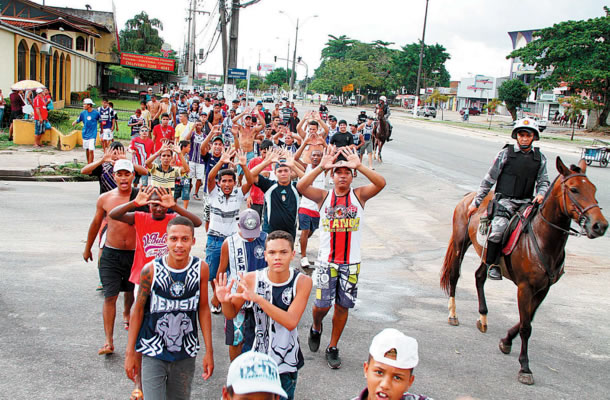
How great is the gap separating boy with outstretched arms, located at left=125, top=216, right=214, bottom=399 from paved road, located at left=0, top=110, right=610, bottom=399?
0.97m

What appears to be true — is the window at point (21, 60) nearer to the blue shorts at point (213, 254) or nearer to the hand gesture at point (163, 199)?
the blue shorts at point (213, 254)

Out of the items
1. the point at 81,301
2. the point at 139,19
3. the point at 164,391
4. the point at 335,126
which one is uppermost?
the point at 139,19

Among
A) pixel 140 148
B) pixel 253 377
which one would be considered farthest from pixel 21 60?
pixel 253 377

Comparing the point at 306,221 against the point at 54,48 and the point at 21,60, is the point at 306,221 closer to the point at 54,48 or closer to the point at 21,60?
the point at 21,60

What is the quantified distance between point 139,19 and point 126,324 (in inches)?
2977

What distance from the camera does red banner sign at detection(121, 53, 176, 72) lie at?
52.0 m

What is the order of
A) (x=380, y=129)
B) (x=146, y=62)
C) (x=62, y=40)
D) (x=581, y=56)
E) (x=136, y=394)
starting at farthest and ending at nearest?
(x=146, y=62) < (x=581, y=56) < (x=62, y=40) < (x=380, y=129) < (x=136, y=394)

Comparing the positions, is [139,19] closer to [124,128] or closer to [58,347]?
[124,128]

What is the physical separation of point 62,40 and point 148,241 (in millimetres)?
44318

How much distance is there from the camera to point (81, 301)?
690 cm

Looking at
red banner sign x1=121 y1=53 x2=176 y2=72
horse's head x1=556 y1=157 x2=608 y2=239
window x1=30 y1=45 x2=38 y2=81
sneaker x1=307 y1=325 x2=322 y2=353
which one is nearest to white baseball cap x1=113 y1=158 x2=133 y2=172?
sneaker x1=307 y1=325 x2=322 y2=353

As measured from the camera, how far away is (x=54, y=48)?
110 feet

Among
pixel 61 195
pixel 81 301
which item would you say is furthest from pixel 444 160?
pixel 81 301

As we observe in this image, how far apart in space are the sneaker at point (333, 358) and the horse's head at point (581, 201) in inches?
108
